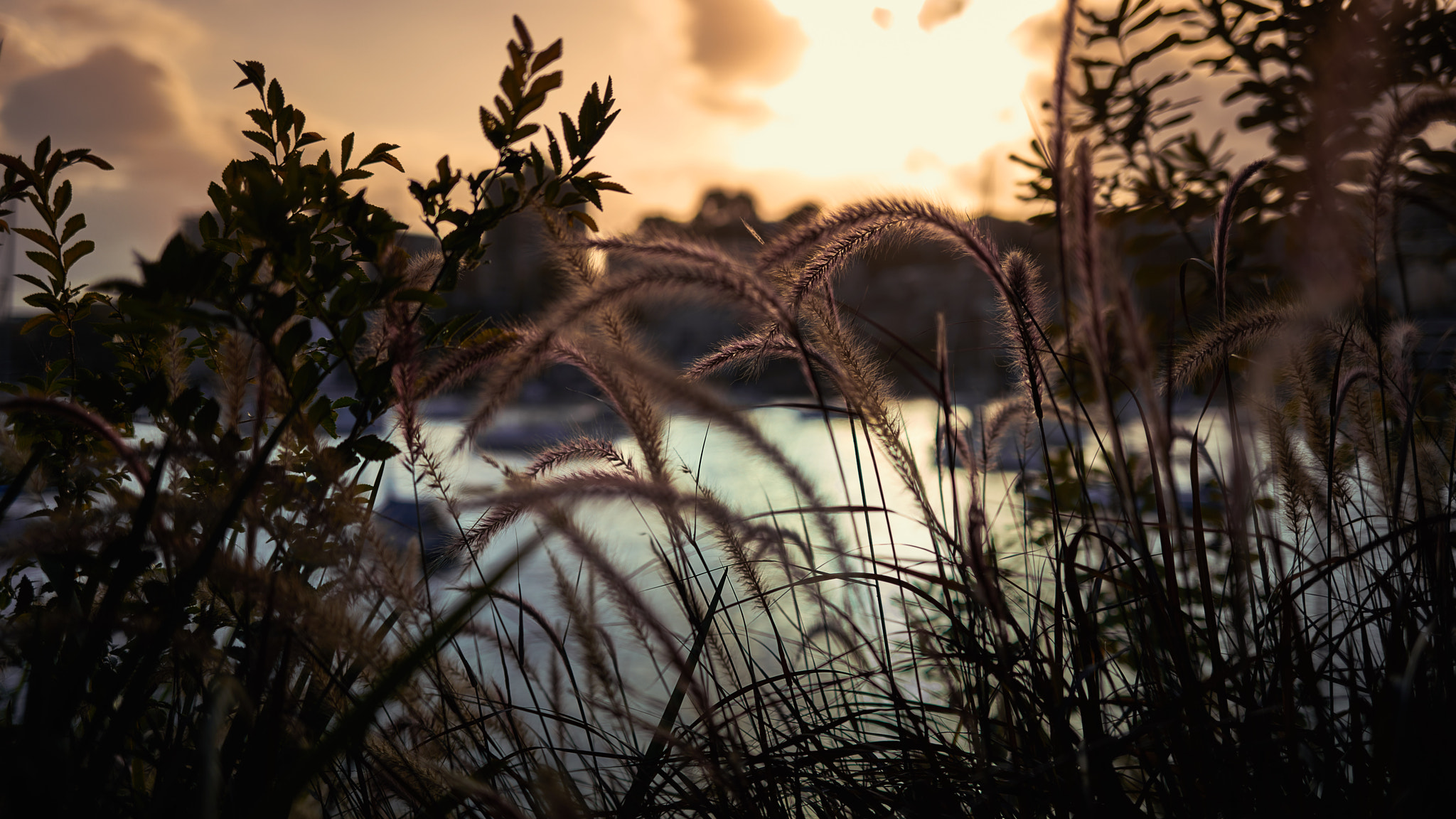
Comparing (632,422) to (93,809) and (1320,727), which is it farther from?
(1320,727)

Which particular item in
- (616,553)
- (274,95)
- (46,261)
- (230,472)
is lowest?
(616,553)

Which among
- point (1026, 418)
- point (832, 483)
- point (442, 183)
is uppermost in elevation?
point (442, 183)

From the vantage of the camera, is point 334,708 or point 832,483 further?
point 832,483

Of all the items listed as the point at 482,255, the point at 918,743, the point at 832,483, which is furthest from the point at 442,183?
the point at 832,483

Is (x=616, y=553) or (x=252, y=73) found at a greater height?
(x=252, y=73)

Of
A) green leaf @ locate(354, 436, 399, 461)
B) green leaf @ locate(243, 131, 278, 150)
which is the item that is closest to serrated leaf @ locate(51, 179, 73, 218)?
green leaf @ locate(243, 131, 278, 150)

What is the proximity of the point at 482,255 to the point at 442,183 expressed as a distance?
0.07 metres

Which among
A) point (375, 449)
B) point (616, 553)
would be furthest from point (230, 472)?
point (616, 553)

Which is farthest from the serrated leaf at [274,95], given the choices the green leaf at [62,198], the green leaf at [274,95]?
the green leaf at [62,198]

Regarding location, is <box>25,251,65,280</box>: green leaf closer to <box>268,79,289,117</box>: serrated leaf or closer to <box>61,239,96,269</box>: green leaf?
<box>61,239,96,269</box>: green leaf

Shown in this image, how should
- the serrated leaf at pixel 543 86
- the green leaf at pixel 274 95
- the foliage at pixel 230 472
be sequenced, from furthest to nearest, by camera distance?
the green leaf at pixel 274 95 → the serrated leaf at pixel 543 86 → the foliage at pixel 230 472

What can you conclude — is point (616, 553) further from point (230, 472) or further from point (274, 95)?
point (274, 95)

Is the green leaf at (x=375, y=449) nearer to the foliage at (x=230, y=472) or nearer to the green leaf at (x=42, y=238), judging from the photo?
the foliage at (x=230, y=472)

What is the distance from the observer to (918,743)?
64 centimetres
